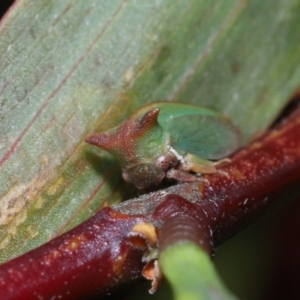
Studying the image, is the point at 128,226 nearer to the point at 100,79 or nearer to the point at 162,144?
the point at 162,144

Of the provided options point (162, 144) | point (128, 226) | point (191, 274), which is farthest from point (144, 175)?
point (191, 274)

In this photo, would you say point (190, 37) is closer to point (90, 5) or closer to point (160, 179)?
point (90, 5)

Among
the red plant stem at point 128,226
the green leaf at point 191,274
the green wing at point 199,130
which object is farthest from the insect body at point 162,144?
the green leaf at point 191,274

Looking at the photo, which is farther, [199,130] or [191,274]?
[199,130]

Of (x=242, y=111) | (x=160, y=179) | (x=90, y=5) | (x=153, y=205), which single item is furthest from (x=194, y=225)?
(x=242, y=111)

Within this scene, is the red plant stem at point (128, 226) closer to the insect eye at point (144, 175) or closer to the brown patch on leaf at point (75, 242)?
the brown patch on leaf at point (75, 242)

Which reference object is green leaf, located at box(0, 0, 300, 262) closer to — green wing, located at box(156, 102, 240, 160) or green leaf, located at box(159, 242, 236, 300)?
green wing, located at box(156, 102, 240, 160)

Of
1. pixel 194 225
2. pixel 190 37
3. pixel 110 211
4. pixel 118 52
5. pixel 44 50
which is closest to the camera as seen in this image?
pixel 194 225
